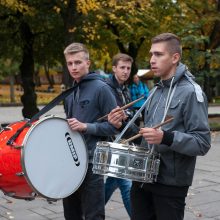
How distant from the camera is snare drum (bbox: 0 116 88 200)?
3.76m

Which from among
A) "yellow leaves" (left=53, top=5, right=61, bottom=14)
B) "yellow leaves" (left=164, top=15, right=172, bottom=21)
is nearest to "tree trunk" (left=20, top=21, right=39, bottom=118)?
"yellow leaves" (left=53, top=5, right=61, bottom=14)

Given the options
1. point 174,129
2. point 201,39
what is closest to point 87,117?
point 174,129

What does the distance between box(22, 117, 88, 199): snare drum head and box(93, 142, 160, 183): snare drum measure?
2.67 feet

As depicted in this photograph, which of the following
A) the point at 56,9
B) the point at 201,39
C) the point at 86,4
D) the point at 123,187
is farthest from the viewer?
the point at 201,39

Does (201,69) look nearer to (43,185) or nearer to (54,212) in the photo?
(54,212)

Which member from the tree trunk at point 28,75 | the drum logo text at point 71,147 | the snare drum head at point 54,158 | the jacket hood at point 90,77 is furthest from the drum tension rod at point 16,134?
the tree trunk at point 28,75

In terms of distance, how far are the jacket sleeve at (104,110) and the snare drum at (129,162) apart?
→ 2.77 ft

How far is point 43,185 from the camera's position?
12.5 ft

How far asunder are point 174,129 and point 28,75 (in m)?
14.5

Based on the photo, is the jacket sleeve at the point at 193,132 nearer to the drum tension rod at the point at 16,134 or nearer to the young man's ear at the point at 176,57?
the young man's ear at the point at 176,57

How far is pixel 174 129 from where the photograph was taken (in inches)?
126

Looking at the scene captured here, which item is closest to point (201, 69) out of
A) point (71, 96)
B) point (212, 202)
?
point (212, 202)

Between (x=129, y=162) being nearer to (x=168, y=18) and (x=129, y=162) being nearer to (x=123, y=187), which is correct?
(x=123, y=187)

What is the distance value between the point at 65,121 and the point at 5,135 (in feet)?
1.81
